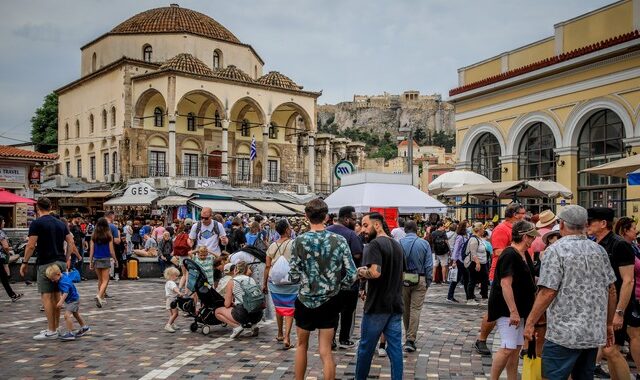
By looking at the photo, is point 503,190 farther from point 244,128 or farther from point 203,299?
point 244,128

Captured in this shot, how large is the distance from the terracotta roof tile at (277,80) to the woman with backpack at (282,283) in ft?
111

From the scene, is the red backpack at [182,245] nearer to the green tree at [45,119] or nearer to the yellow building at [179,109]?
the yellow building at [179,109]

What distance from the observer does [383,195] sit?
1343 cm

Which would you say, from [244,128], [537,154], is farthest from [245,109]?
[537,154]

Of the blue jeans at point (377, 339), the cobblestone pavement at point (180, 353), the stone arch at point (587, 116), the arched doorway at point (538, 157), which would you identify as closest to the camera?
the blue jeans at point (377, 339)

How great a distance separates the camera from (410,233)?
860cm

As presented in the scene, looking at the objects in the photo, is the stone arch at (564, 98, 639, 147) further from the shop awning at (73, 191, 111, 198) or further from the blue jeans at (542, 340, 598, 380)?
the shop awning at (73, 191, 111, 198)

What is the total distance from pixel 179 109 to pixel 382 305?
36.6 metres

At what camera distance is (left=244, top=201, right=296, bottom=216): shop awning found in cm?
3035

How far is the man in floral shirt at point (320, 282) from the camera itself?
5.67m

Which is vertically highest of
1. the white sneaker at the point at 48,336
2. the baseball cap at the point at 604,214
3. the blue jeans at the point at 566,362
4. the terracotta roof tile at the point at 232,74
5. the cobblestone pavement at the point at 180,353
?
the terracotta roof tile at the point at 232,74

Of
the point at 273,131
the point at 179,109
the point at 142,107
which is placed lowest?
the point at 273,131

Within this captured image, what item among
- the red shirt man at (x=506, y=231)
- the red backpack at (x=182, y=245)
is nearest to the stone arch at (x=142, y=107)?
the red backpack at (x=182, y=245)

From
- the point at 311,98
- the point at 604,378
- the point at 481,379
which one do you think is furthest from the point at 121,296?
the point at 311,98
